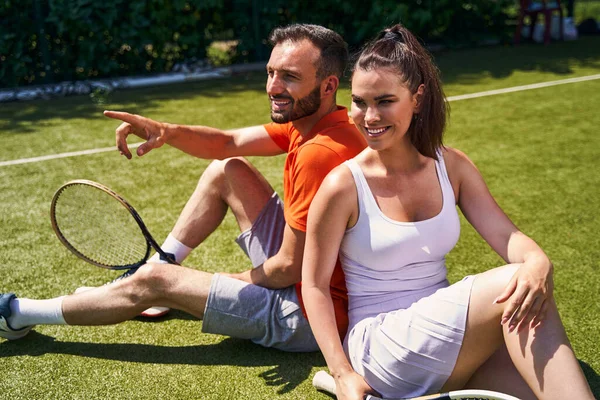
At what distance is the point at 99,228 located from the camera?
12.9 feet

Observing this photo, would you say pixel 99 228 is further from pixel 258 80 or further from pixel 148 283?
Result: pixel 258 80

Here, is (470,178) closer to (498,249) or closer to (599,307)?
(498,249)

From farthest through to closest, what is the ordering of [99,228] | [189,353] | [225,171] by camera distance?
[99,228]
[225,171]
[189,353]

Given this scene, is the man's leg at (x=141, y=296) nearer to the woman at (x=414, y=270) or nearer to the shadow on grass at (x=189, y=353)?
the shadow on grass at (x=189, y=353)

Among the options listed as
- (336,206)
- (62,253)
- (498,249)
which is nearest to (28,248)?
(62,253)

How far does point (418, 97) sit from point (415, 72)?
10 cm

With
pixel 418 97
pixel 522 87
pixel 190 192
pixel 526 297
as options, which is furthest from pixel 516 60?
pixel 526 297

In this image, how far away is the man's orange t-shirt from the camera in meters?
2.94

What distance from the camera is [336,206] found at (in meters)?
2.64

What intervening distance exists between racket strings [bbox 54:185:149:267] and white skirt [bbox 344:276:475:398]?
1553 mm

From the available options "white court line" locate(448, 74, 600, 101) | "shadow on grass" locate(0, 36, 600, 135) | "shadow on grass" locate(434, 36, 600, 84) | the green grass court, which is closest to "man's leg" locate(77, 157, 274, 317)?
the green grass court

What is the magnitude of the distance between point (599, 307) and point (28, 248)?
3299 millimetres

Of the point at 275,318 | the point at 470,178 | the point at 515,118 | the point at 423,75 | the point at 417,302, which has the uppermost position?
the point at 423,75

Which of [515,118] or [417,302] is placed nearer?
[417,302]
